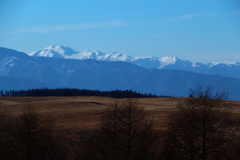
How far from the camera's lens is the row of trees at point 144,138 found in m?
29.1

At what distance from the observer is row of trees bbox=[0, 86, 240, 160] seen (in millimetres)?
29125

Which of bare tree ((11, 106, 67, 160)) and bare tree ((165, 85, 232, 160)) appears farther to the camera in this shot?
bare tree ((11, 106, 67, 160))

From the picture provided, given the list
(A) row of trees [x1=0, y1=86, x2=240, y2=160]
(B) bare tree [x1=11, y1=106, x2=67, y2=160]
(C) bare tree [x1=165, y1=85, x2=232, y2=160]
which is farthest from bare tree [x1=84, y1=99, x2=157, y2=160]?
(B) bare tree [x1=11, y1=106, x2=67, y2=160]

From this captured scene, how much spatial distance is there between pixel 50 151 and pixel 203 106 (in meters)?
13.3

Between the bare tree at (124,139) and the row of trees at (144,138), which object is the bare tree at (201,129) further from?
the bare tree at (124,139)

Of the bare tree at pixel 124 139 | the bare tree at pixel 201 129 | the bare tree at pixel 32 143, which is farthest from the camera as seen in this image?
the bare tree at pixel 124 139

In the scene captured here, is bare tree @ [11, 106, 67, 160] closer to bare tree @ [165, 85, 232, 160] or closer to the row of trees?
the row of trees

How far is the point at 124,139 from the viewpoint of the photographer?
32.5m

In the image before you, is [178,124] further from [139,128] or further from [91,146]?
[91,146]

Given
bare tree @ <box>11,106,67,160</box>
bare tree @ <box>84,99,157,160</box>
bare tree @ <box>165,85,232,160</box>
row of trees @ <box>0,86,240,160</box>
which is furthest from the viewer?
bare tree @ <box>84,99,157,160</box>

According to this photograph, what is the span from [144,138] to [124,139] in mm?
2426

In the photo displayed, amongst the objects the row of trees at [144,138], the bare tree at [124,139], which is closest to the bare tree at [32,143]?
the row of trees at [144,138]

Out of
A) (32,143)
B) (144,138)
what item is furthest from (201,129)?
(32,143)

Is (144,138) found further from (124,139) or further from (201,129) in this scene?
(201,129)
